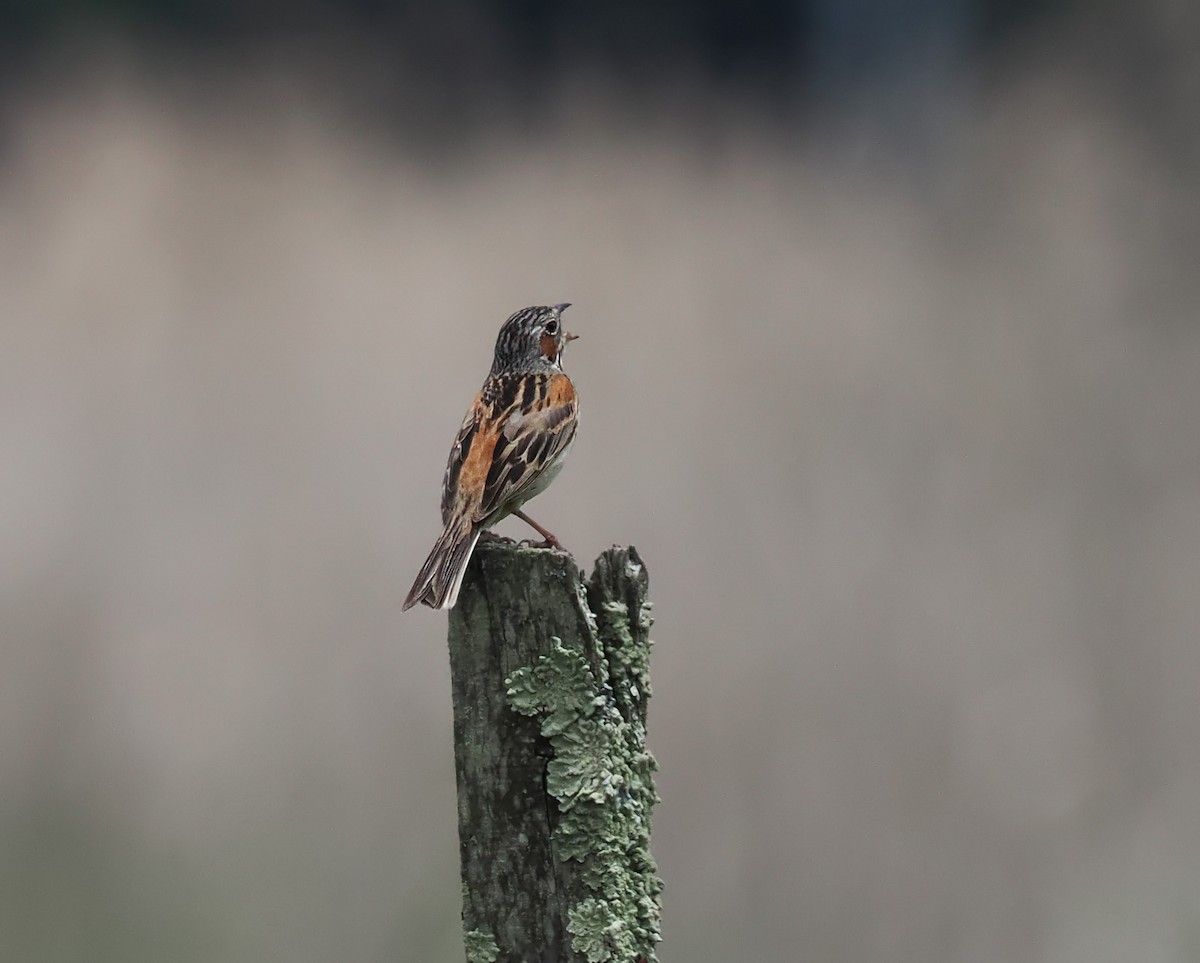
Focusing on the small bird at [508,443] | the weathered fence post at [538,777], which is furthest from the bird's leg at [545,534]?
the weathered fence post at [538,777]

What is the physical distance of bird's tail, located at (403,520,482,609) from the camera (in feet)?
6.42

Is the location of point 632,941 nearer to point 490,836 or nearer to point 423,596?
point 490,836

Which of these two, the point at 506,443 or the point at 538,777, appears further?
the point at 506,443

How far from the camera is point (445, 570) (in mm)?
2029

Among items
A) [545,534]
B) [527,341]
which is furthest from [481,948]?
[527,341]

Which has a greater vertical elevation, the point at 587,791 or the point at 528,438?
the point at 528,438

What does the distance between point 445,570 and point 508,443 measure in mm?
678

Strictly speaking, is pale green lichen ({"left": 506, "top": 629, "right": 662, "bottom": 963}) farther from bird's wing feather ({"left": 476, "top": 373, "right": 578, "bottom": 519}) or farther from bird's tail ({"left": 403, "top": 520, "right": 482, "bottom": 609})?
bird's wing feather ({"left": 476, "top": 373, "right": 578, "bottom": 519})

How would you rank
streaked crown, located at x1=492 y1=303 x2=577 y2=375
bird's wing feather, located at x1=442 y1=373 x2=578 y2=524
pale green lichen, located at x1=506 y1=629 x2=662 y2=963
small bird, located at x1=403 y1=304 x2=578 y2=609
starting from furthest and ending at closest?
streaked crown, located at x1=492 y1=303 x2=577 y2=375
bird's wing feather, located at x1=442 y1=373 x2=578 y2=524
small bird, located at x1=403 y1=304 x2=578 y2=609
pale green lichen, located at x1=506 y1=629 x2=662 y2=963

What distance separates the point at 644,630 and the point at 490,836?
430mm

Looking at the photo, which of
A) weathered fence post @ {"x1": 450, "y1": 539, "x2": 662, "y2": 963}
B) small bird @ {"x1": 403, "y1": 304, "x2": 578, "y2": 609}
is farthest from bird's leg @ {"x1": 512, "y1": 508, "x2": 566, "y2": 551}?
weathered fence post @ {"x1": 450, "y1": 539, "x2": 662, "y2": 963}

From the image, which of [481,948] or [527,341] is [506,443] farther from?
[481,948]

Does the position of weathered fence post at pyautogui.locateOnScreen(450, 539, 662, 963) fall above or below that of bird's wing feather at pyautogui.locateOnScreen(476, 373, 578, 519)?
below

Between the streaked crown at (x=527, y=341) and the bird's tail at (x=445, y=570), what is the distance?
3.25 ft
